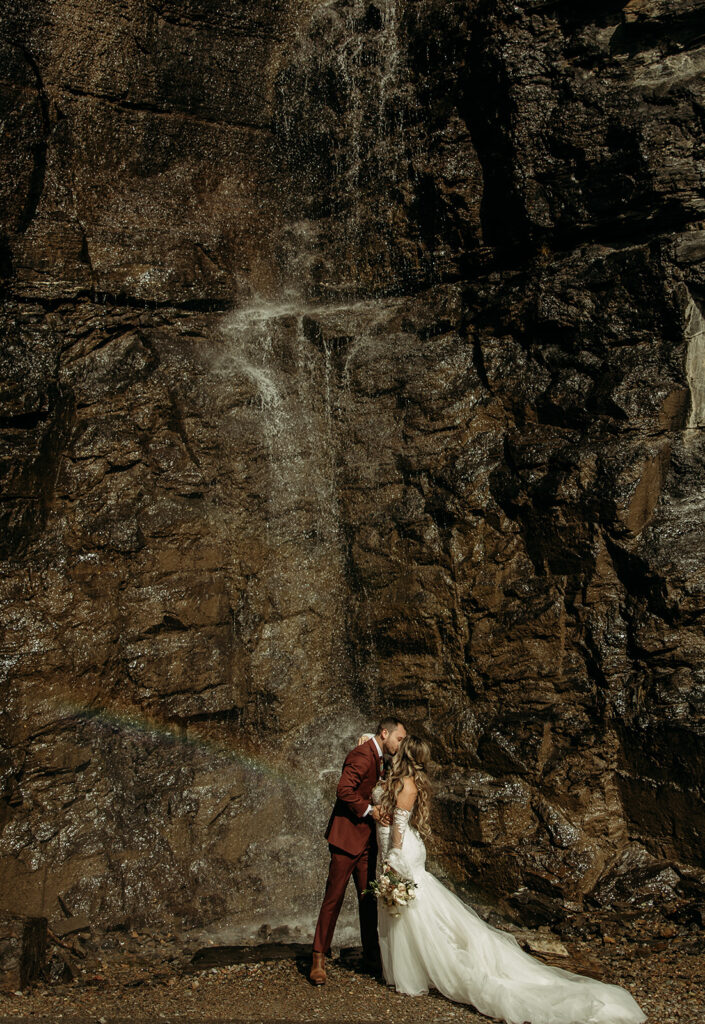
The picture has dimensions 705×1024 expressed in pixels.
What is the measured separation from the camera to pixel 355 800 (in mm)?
7230

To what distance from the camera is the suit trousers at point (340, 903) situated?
7363 mm

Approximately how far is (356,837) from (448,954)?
3.61 ft

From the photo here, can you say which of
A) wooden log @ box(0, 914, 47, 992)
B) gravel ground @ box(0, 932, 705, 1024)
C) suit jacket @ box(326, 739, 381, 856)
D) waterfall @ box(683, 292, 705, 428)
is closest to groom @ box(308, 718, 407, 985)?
suit jacket @ box(326, 739, 381, 856)

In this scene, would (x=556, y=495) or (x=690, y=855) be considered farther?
(x=556, y=495)

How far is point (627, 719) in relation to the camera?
363 inches

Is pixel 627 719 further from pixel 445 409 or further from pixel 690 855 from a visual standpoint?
pixel 445 409

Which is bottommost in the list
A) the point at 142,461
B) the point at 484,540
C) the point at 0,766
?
the point at 0,766

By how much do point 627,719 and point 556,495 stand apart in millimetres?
2393

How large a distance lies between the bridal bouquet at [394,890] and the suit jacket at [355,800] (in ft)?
1.53

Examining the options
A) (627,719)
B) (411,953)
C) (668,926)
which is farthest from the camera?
(627,719)

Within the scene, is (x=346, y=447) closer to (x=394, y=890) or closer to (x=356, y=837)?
(x=356, y=837)

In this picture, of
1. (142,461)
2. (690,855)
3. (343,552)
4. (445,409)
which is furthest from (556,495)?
(142,461)

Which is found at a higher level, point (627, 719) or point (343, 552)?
point (343, 552)

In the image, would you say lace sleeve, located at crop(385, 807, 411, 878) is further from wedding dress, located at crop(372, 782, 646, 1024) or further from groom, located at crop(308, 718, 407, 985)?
groom, located at crop(308, 718, 407, 985)
